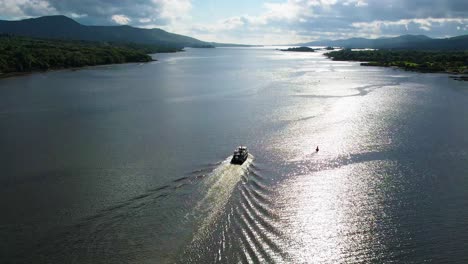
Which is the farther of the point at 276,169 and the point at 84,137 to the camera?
the point at 84,137

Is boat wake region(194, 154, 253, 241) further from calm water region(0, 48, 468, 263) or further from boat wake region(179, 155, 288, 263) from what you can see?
calm water region(0, 48, 468, 263)

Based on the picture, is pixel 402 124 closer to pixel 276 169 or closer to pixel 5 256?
pixel 276 169

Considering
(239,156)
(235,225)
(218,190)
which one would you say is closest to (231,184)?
(218,190)

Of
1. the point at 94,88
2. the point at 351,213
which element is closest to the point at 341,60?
the point at 94,88

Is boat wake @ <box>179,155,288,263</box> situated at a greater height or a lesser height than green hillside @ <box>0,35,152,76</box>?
lesser

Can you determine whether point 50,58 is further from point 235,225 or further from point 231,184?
point 235,225

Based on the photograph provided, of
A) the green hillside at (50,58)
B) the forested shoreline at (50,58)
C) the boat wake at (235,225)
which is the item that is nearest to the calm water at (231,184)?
the boat wake at (235,225)

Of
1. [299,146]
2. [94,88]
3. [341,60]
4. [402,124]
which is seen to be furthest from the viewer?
[341,60]

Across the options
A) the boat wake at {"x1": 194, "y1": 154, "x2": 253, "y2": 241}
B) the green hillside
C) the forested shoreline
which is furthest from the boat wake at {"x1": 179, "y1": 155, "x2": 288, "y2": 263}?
the green hillside
